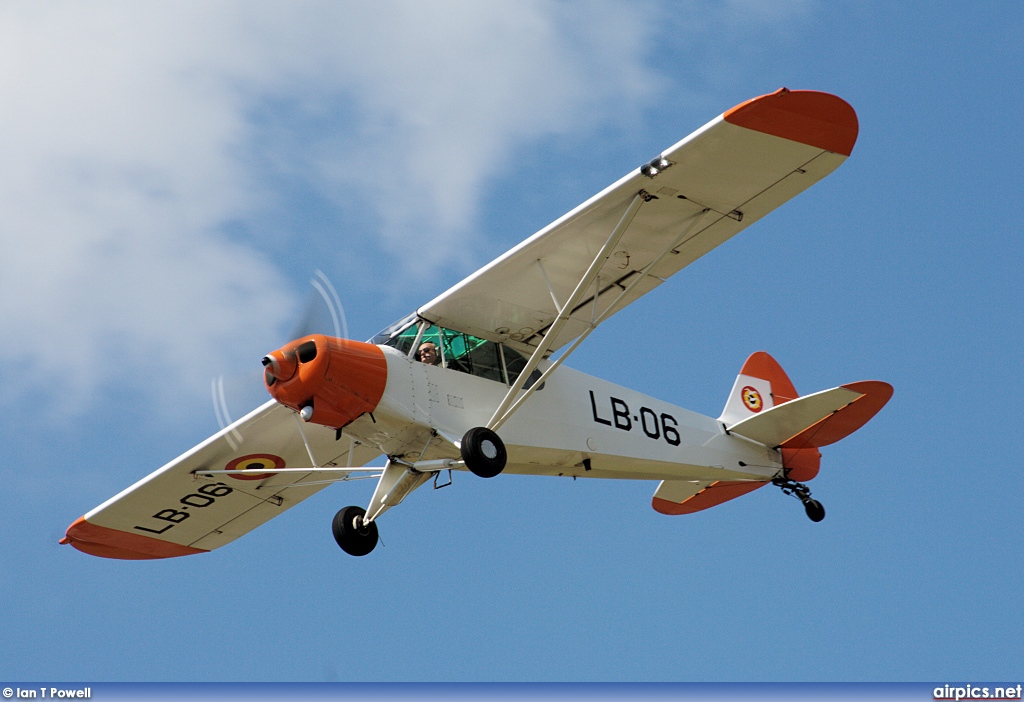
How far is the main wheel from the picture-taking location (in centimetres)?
1105

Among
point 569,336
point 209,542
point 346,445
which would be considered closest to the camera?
point 569,336

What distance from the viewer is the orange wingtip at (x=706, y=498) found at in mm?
14227

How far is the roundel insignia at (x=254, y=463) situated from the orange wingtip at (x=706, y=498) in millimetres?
4695

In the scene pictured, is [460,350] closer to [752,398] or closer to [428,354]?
[428,354]

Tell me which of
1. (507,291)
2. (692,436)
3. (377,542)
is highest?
(507,291)

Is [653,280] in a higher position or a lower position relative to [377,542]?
higher

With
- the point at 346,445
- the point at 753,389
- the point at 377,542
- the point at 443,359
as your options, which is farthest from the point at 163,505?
the point at 753,389

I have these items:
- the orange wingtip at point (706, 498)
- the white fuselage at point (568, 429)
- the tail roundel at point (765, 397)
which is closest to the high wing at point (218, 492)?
the white fuselage at point (568, 429)

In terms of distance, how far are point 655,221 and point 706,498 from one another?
503cm

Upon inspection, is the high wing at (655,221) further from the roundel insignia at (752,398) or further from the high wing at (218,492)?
the roundel insignia at (752,398)

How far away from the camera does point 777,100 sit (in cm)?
945

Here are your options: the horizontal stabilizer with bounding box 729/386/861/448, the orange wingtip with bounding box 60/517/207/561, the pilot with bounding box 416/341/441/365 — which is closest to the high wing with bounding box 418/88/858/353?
the pilot with bounding box 416/341/441/365

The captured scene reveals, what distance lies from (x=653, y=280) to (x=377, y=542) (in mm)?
3542

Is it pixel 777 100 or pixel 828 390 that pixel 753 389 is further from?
pixel 777 100
